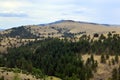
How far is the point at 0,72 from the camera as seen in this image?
5699 inches

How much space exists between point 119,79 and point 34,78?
77.9 meters

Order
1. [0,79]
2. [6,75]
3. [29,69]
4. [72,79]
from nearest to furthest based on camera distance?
[0,79] < [6,75] < [72,79] < [29,69]

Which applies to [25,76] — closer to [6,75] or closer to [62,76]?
[6,75]

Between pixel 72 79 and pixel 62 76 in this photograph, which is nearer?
pixel 72 79

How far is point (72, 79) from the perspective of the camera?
6831 inches

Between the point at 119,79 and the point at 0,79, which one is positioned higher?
the point at 0,79

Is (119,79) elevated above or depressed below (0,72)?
below

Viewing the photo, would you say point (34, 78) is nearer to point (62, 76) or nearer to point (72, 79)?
point (72, 79)

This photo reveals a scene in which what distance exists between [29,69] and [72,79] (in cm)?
3731

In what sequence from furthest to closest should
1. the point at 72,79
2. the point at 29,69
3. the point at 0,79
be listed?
the point at 29,69 < the point at 72,79 < the point at 0,79


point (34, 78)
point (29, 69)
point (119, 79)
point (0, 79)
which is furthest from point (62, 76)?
point (0, 79)

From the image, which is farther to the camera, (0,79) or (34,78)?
(34,78)

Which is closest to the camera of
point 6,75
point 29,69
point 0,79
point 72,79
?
point 0,79

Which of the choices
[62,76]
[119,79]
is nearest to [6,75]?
[62,76]
